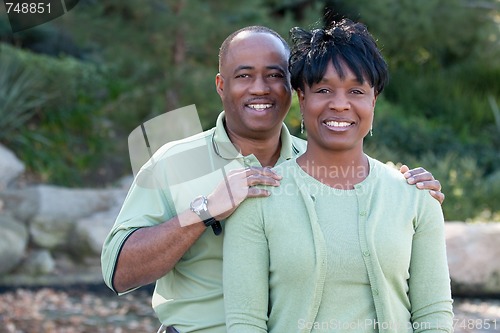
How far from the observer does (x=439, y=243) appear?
7.76 feet

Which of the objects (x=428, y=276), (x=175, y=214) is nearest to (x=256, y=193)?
(x=175, y=214)

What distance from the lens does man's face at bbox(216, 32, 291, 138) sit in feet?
9.12

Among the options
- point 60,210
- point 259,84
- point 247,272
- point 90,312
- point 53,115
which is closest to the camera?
point 247,272

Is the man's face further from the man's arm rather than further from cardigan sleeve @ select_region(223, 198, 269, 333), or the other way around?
cardigan sleeve @ select_region(223, 198, 269, 333)

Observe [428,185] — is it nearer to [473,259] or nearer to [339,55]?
[339,55]

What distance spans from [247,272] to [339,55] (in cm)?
66

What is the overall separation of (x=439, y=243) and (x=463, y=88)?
440 inches

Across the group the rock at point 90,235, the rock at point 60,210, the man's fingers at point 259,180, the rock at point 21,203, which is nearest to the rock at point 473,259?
the rock at point 90,235

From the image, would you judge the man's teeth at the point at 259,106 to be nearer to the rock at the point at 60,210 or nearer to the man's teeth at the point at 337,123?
the man's teeth at the point at 337,123

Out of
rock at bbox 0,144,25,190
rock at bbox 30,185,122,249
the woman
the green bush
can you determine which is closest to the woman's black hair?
the woman

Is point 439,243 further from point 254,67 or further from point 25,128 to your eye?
point 25,128

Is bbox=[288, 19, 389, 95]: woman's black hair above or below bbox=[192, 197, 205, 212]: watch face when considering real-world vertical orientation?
above

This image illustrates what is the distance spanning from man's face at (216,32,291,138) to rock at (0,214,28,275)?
16.7 ft

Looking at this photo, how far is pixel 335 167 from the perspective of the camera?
243cm
